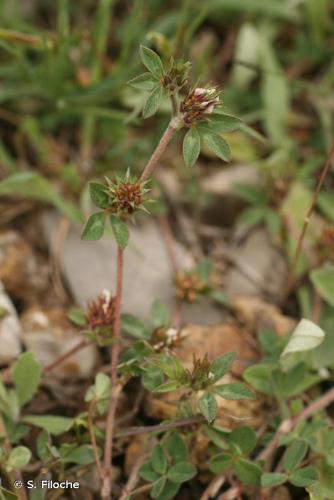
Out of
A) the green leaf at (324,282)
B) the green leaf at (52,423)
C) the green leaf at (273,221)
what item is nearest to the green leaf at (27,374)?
the green leaf at (52,423)

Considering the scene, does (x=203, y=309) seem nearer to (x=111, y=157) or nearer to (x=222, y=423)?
(x=222, y=423)

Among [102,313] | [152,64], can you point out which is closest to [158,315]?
[102,313]

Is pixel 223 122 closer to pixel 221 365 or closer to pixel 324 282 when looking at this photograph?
pixel 221 365

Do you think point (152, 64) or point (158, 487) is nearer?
point (152, 64)

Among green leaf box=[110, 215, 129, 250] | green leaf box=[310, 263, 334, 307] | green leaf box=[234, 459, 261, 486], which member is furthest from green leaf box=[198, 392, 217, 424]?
green leaf box=[310, 263, 334, 307]

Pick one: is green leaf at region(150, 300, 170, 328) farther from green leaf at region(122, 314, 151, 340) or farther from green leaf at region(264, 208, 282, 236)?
green leaf at region(264, 208, 282, 236)
